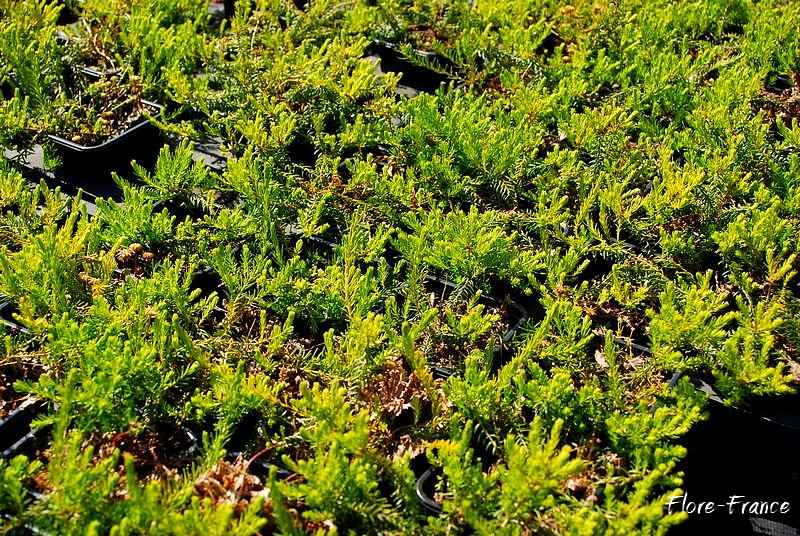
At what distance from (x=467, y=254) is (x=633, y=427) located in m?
0.77

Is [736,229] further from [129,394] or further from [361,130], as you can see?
[129,394]

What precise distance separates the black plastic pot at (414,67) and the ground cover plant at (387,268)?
12mm

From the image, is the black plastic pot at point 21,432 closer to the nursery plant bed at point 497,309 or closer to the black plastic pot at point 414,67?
the nursery plant bed at point 497,309

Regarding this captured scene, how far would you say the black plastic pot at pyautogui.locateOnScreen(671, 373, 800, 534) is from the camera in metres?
2.45

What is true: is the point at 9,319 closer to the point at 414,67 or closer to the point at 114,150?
the point at 114,150

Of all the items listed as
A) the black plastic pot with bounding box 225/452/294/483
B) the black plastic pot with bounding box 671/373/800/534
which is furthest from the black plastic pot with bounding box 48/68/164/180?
the black plastic pot with bounding box 671/373/800/534

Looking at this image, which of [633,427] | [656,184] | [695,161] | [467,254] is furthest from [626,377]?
[695,161]

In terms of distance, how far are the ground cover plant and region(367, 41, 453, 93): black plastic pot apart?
12 millimetres

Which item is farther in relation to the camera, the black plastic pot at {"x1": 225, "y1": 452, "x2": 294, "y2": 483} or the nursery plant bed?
the nursery plant bed

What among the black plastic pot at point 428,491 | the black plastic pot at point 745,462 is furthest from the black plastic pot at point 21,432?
the black plastic pot at point 745,462

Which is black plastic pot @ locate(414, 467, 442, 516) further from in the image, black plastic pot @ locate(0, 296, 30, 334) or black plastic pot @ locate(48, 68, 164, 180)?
black plastic pot @ locate(48, 68, 164, 180)

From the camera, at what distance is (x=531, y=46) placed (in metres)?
3.85

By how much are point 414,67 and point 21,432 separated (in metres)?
2.53

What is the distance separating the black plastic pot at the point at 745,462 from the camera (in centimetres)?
245
